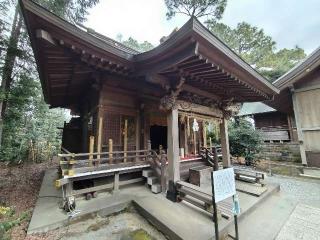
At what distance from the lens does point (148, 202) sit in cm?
434

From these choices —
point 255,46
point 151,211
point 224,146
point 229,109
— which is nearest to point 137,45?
point 255,46

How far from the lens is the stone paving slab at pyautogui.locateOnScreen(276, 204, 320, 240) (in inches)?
133

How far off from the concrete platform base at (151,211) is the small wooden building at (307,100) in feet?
10.6

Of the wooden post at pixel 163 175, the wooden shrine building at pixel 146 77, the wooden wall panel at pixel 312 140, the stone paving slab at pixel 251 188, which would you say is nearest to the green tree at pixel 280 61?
A: the wooden wall panel at pixel 312 140

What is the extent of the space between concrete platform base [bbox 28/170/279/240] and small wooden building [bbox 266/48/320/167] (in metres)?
3.24

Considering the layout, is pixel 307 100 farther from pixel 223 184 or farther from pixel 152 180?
pixel 152 180

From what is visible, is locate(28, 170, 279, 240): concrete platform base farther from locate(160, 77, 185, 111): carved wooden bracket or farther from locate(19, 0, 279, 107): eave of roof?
locate(19, 0, 279, 107): eave of roof

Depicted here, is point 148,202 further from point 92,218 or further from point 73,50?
point 73,50

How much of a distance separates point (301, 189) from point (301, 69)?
4.62m

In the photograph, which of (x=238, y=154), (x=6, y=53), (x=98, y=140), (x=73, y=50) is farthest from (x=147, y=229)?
(x=6, y=53)

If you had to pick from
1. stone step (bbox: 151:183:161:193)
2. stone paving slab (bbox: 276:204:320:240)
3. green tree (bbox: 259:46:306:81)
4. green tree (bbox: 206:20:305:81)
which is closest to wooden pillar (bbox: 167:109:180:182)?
stone step (bbox: 151:183:161:193)

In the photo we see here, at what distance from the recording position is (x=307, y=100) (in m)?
7.30

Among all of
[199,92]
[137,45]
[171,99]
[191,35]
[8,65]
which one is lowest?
[171,99]

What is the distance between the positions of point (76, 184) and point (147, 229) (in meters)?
3.19
